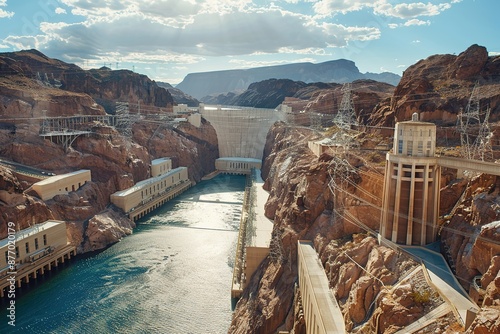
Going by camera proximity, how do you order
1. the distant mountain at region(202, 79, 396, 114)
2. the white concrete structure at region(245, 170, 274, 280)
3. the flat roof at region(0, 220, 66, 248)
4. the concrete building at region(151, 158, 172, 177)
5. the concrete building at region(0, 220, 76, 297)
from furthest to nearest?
the concrete building at region(151, 158, 172, 177), the distant mountain at region(202, 79, 396, 114), the flat roof at region(0, 220, 66, 248), the concrete building at region(0, 220, 76, 297), the white concrete structure at region(245, 170, 274, 280)

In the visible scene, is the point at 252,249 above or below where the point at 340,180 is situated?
below

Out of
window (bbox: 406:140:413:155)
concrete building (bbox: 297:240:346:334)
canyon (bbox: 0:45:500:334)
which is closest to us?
canyon (bbox: 0:45:500:334)

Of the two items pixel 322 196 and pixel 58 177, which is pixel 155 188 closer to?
pixel 58 177

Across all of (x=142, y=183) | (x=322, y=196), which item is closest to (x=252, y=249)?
(x=322, y=196)

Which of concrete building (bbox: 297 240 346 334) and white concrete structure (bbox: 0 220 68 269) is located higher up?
concrete building (bbox: 297 240 346 334)

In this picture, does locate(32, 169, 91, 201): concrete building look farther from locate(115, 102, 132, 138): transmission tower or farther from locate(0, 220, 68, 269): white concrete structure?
locate(115, 102, 132, 138): transmission tower

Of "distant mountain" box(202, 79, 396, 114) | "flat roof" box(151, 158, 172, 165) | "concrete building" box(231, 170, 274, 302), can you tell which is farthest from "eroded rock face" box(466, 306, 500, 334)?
"flat roof" box(151, 158, 172, 165)

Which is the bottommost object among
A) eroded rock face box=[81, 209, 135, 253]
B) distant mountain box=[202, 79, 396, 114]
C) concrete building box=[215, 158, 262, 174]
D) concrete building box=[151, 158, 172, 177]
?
eroded rock face box=[81, 209, 135, 253]
